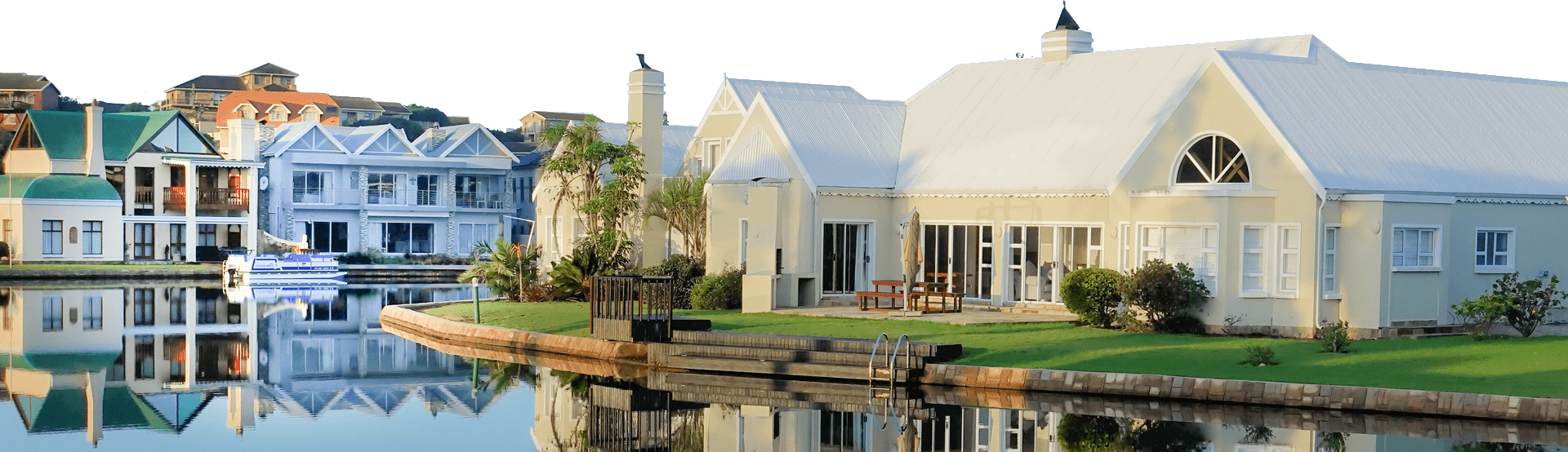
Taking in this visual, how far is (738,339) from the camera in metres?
25.7

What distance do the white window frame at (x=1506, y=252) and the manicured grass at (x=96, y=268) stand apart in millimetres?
45891

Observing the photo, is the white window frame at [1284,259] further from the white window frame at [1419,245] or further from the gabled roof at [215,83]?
the gabled roof at [215,83]

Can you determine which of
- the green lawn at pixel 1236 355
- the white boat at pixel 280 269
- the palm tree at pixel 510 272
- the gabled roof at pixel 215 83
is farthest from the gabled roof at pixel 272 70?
the green lawn at pixel 1236 355

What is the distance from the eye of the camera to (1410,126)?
29234 millimetres

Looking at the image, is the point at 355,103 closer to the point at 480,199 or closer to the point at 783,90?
the point at 480,199

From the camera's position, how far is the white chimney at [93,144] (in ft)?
215

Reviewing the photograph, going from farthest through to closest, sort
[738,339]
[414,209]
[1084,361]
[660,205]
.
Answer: [414,209] < [660,205] < [738,339] < [1084,361]

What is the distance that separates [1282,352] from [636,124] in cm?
1918

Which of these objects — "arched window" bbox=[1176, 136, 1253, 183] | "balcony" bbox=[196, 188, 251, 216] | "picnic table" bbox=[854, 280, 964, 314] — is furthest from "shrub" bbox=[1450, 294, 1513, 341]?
"balcony" bbox=[196, 188, 251, 216]

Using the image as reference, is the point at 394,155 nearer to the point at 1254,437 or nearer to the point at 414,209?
the point at 414,209

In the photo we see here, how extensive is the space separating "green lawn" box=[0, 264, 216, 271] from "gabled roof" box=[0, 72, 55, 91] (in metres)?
58.5

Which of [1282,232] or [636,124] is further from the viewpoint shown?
[636,124]

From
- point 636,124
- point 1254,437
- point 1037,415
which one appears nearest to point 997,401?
point 1037,415

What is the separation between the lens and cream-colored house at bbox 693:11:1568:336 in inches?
1032
